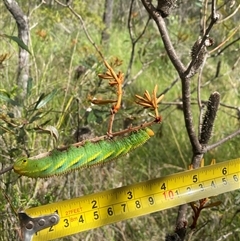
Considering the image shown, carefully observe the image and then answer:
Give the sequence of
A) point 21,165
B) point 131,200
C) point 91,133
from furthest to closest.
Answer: point 91,133 < point 131,200 < point 21,165

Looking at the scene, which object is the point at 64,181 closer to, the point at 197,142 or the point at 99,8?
the point at 197,142

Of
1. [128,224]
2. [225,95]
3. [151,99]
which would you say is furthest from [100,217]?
[225,95]

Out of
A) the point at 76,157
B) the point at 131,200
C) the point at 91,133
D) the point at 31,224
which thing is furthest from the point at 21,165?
the point at 91,133

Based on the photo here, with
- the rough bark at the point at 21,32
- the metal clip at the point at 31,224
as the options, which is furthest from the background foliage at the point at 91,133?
the metal clip at the point at 31,224

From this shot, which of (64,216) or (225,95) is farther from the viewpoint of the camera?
(225,95)

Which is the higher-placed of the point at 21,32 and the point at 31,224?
the point at 21,32

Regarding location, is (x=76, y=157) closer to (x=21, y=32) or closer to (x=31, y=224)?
(x=31, y=224)
